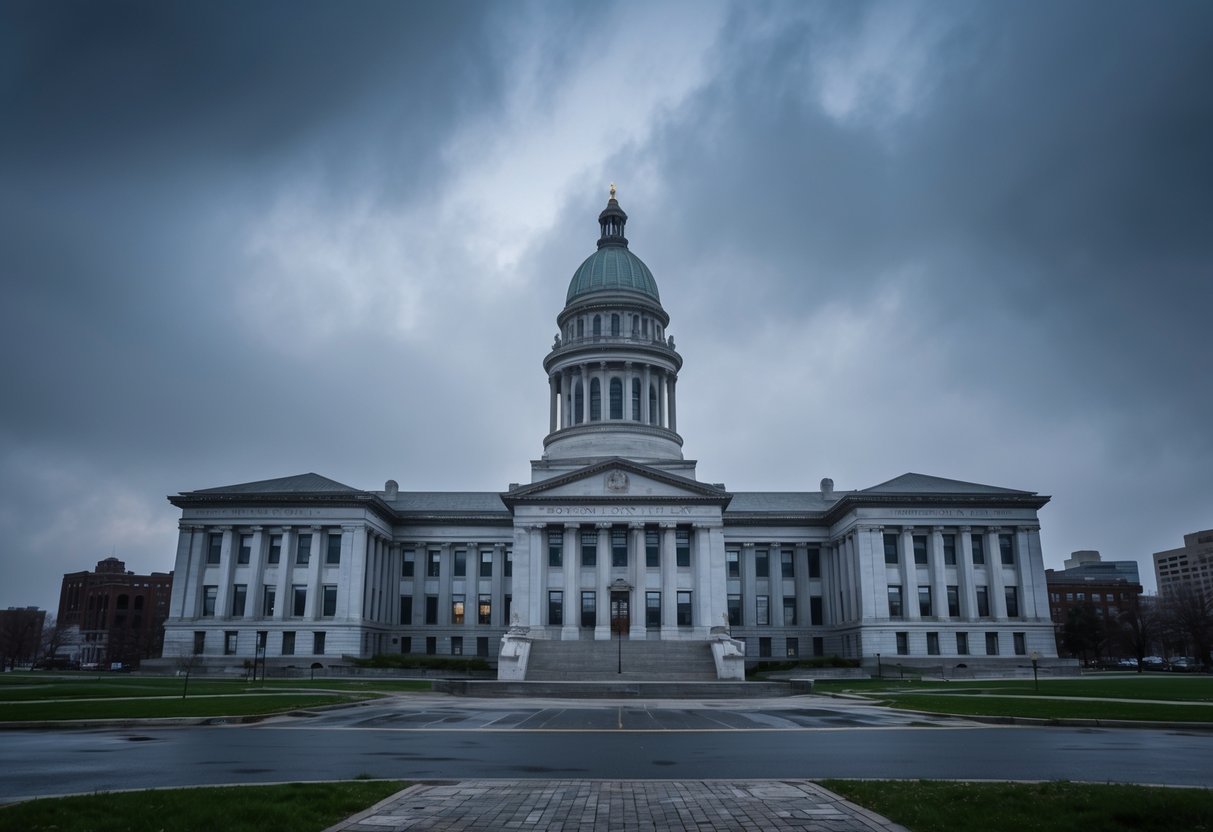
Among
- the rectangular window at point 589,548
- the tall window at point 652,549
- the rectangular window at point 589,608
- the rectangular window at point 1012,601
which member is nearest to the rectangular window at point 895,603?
the rectangular window at point 1012,601

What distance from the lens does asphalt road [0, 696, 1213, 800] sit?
14.7 m

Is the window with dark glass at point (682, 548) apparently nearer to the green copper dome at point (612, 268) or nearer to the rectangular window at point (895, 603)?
the rectangular window at point (895, 603)

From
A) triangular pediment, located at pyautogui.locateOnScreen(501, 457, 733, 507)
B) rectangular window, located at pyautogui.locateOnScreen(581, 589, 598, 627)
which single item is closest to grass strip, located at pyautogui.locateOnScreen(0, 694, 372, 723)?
rectangular window, located at pyautogui.locateOnScreen(581, 589, 598, 627)

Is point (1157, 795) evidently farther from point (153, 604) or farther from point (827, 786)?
point (153, 604)

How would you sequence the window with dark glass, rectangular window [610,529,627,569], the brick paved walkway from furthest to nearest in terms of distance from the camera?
A: rectangular window [610,529,627,569], the window with dark glass, the brick paved walkway

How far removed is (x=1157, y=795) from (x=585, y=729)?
16.3m

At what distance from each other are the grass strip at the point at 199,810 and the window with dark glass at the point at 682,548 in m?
63.2

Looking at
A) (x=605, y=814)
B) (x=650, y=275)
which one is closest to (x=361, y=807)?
(x=605, y=814)

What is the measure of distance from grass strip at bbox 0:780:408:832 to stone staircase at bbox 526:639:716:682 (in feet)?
158

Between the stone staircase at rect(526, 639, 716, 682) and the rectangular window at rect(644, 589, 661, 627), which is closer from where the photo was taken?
the stone staircase at rect(526, 639, 716, 682)

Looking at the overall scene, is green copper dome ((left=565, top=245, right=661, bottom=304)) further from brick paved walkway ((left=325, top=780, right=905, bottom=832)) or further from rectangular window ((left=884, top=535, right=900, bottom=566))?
brick paved walkway ((left=325, top=780, right=905, bottom=832))

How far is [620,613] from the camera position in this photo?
241 feet

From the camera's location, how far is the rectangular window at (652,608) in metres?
73.7

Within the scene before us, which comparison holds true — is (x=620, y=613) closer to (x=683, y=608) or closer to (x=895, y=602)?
(x=683, y=608)
